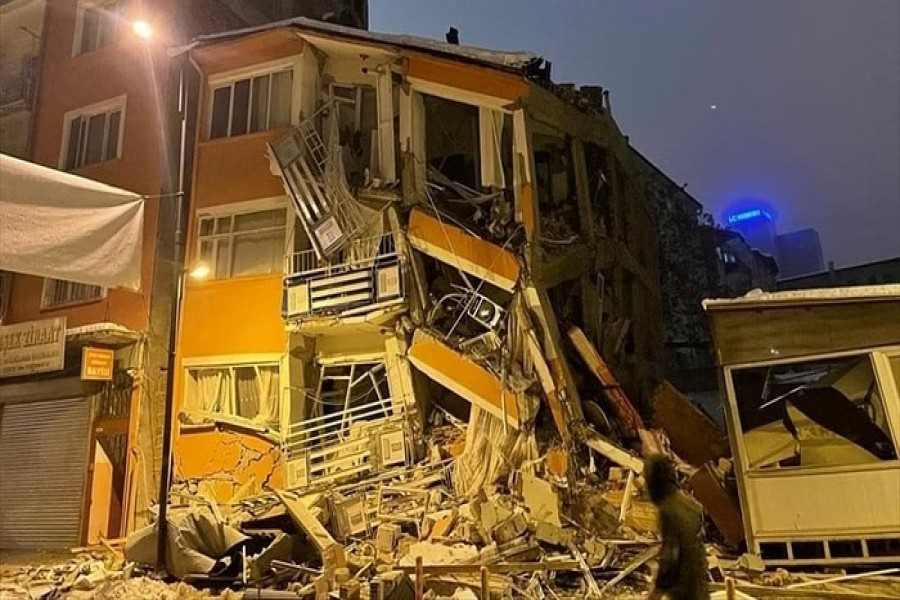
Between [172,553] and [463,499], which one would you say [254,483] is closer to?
[172,553]

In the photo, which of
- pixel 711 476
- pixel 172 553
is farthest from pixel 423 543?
pixel 711 476

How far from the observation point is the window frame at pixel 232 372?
15.2m

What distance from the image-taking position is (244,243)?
54.5ft

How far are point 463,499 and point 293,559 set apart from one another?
2.88 meters

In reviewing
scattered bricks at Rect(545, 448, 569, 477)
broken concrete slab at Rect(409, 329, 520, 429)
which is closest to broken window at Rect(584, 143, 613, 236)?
broken concrete slab at Rect(409, 329, 520, 429)

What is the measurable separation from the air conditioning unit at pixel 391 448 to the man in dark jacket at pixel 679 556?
320 inches

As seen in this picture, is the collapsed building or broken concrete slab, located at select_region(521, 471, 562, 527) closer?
broken concrete slab, located at select_region(521, 471, 562, 527)

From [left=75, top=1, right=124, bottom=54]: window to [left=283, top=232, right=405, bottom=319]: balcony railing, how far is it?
30.5 feet

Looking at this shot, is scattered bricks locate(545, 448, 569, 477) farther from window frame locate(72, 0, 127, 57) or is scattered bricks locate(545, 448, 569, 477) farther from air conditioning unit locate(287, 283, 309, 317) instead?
window frame locate(72, 0, 127, 57)

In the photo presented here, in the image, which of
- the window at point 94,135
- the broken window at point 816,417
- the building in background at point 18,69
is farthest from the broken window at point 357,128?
the broken window at point 816,417

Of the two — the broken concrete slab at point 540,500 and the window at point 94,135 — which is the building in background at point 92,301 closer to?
the window at point 94,135

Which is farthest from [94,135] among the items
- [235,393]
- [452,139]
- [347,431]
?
[347,431]

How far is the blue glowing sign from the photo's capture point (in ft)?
173

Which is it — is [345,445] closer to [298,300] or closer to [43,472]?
[298,300]
